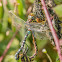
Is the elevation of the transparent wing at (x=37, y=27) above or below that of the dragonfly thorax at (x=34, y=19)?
below

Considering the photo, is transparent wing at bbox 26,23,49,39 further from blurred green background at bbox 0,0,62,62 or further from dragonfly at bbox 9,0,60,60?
blurred green background at bbox 0,0,62,62

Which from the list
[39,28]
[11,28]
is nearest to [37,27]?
[39,28]

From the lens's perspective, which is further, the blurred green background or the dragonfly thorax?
the blurred green background

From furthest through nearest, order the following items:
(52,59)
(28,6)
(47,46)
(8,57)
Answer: (28,6)
(8,57)
(47,46)
(52,59)

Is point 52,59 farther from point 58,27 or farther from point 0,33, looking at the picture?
point 0,33

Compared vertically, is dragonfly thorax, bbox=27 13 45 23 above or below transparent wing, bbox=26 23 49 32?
above

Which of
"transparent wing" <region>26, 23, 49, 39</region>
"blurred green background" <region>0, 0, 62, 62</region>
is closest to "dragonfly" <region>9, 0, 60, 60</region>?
"transparent wing" <region>26, 23, 49, 39</region>

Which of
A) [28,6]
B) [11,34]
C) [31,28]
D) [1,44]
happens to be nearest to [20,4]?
[28,6]

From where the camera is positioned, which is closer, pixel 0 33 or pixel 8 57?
pixel 8 57

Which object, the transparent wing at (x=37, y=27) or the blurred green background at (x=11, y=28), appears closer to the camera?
the transparent wing at (x=37, y=27)

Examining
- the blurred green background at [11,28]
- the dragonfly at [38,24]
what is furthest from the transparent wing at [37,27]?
the blurred green background at [11,28]

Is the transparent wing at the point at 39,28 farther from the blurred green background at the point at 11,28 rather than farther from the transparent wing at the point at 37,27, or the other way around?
the blurred green background at the point at 11,28
